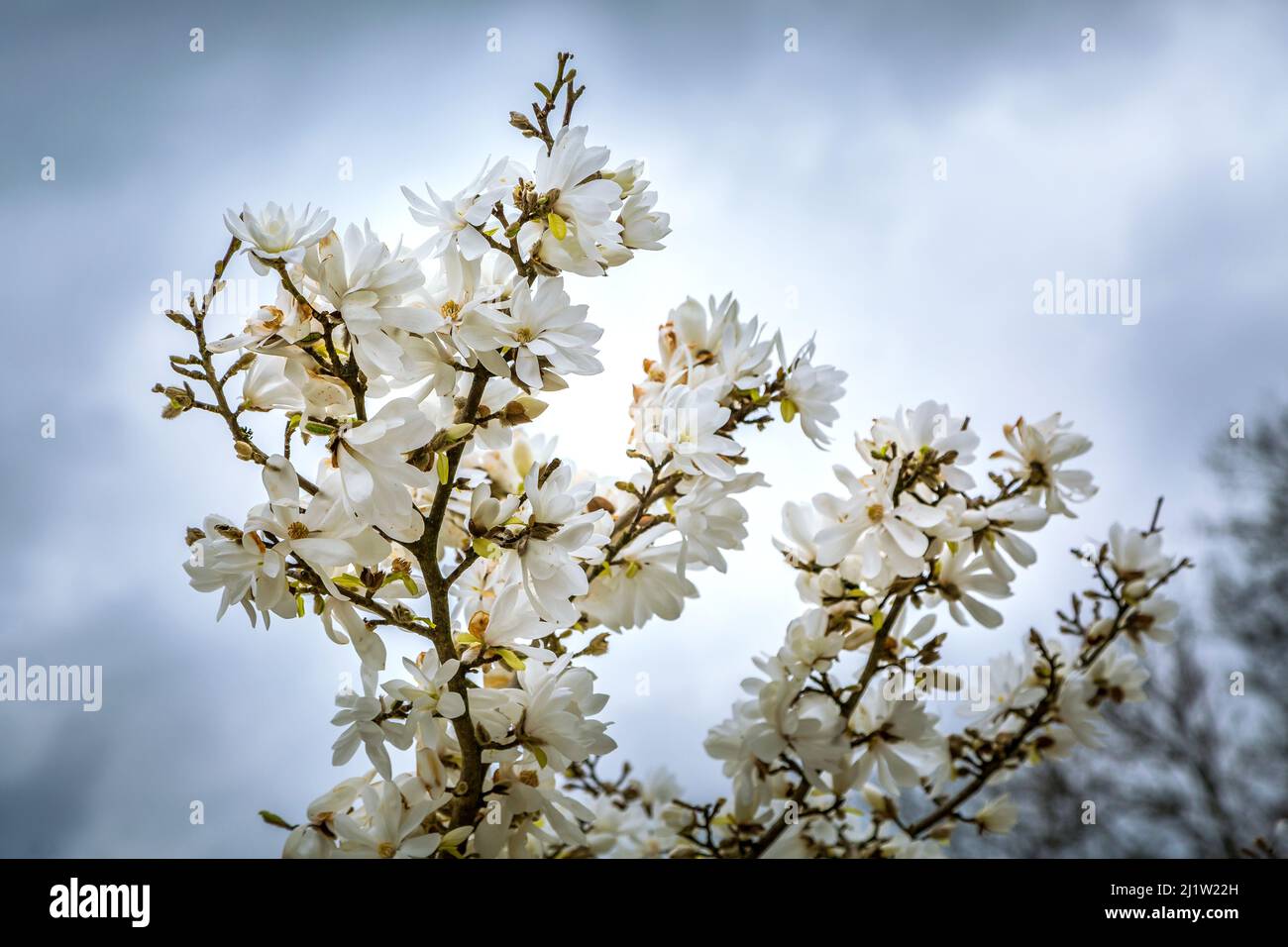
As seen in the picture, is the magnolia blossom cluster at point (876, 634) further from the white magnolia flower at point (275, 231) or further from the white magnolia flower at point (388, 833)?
the white magnolia flower at point (275, 231)

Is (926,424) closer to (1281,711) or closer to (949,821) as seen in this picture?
(949,821)

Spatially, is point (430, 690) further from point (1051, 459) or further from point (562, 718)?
point (1051, 459)

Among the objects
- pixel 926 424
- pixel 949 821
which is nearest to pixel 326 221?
pixel 926 424

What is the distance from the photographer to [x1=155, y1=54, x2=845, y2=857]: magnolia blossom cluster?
58cm

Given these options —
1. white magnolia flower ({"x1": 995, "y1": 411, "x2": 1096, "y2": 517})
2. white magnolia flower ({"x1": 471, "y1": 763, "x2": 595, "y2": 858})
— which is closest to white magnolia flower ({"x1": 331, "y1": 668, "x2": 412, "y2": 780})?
white magnolia flower ({"x1": 471, "y1": 763, "x2": 595, "y2": 858})

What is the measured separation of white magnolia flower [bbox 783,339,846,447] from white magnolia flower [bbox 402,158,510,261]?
0.33 m

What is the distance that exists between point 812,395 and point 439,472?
1.23ft

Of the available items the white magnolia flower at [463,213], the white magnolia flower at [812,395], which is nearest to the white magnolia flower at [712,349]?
the white magnolia flower at [812,395]

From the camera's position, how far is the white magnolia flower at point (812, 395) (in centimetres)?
84

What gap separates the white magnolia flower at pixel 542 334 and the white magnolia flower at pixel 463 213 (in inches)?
2.0

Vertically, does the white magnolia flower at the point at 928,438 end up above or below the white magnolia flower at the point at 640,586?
above

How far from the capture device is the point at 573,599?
32.7 inches
